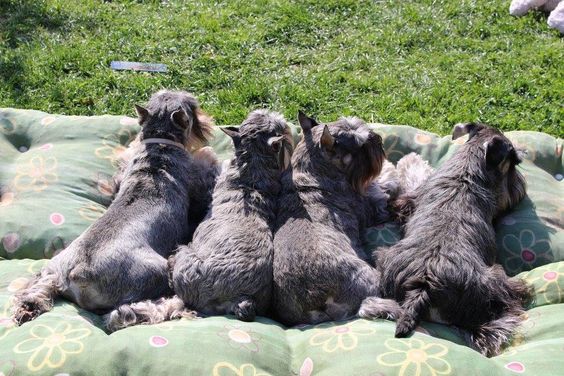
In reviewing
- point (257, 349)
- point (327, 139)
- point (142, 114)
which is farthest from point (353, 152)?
point (257, 349)

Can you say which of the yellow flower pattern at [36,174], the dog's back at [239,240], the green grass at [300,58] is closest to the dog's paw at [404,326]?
the dog's back at [239,240]

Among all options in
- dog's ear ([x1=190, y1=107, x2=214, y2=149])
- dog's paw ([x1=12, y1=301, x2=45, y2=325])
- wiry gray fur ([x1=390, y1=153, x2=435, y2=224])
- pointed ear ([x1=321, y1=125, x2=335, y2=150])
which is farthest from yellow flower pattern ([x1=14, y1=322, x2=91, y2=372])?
wiry gray fur ([x1=390, y1=153, x2=435, y2=224])

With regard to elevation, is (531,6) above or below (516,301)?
above

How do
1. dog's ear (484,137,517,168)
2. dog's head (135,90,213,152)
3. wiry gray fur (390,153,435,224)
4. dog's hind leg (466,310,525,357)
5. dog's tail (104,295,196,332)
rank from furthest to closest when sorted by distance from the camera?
dog's head (135,90,213,152)
wiry gray fur (390,153,435,224)
dog's ear (484,137,517,168)
dog's tail (104,295,196,332)
dog's hind leg (466,310,525,357)

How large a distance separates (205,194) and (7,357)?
2290 mm

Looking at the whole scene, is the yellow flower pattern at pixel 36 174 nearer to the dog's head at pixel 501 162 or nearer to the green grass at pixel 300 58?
the green grass at pixel 300 58

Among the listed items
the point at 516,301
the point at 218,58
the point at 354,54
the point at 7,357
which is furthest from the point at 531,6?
the point at 7,357

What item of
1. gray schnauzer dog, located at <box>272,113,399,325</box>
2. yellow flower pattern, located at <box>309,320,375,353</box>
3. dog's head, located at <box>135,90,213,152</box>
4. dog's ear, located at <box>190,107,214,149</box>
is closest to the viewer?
yellow flower pattern, located at <box>309,320,375,353</box>

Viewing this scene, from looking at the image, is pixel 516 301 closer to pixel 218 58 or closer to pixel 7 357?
pixel 7 357

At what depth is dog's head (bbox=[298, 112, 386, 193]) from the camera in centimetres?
598

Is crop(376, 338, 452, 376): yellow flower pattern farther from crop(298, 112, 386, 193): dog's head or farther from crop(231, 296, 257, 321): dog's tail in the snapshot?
crop(298, 112, 386, 193): dog's head

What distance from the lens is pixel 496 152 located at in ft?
18.7

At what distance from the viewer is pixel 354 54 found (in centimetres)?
958

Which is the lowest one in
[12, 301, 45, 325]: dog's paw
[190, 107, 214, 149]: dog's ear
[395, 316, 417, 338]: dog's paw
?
[12, 301, 45, 325]: dog's paw
